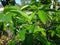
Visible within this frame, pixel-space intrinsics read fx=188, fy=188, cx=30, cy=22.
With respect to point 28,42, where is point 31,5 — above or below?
above

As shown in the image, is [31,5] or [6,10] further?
[31,5]

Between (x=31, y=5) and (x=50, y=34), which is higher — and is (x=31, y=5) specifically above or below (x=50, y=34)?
above

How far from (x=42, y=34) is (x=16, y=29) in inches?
5.0

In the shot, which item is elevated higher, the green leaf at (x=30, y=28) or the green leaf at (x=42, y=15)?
the green leaf at (x=42, y=15)

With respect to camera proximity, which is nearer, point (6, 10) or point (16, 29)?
point (6, 10)

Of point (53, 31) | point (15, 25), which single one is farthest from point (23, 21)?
point (53, 31)

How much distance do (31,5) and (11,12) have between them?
160 millimetres

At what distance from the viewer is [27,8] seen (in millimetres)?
872

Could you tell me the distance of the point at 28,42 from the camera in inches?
32.8

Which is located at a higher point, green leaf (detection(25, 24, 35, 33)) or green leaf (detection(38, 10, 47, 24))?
green leaf (detection(38, 10, 47, 24))

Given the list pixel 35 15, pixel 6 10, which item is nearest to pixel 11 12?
pixel 6 10

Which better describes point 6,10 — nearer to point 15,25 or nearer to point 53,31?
point 15,25

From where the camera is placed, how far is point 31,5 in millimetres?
919

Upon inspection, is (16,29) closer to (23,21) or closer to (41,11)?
(23,21)
